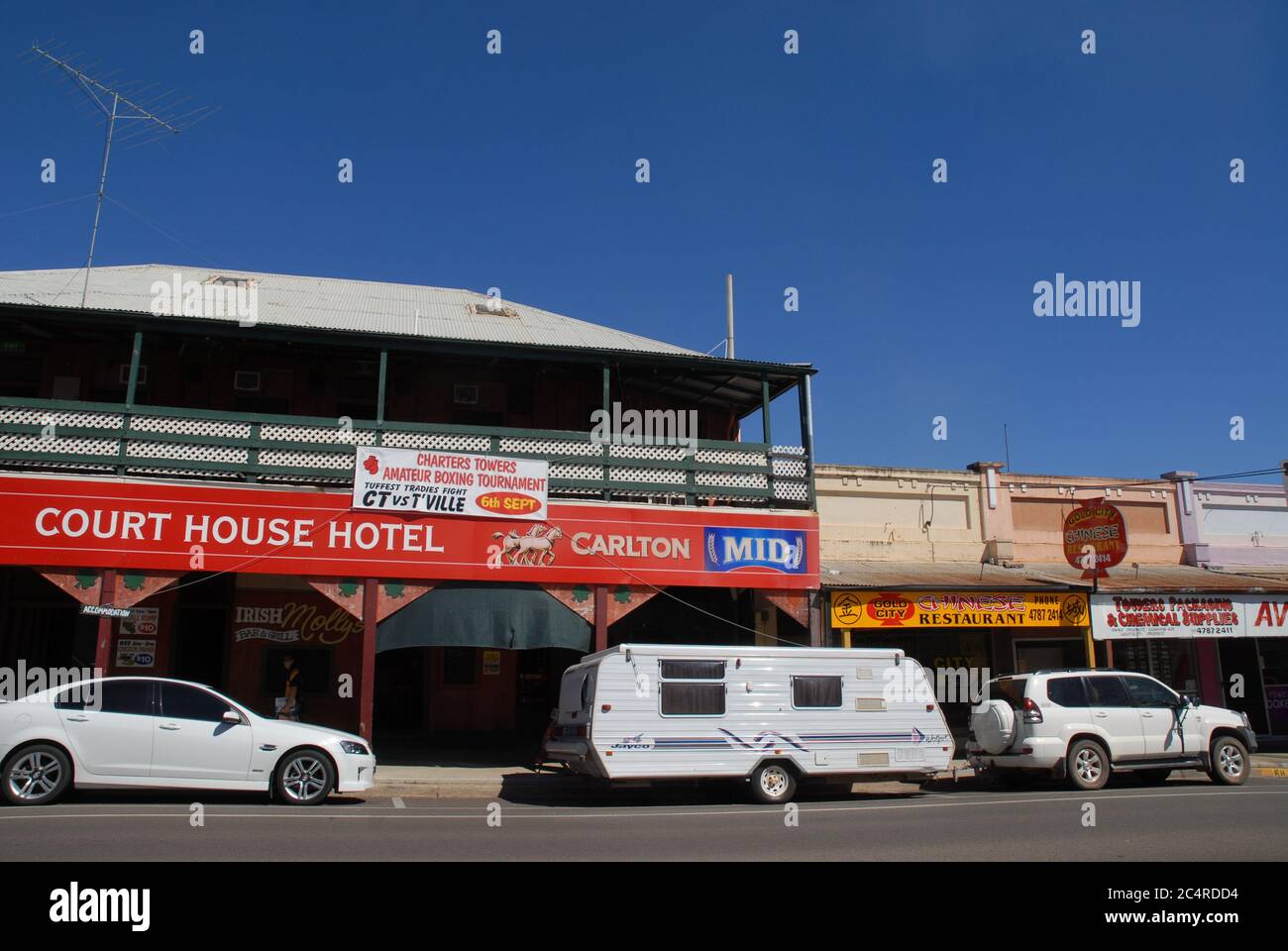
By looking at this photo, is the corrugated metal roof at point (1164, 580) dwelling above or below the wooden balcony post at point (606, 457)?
below

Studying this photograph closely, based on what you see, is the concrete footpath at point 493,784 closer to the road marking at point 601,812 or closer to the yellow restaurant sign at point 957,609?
the road marking at point 601,812

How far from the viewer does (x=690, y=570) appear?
17.7 m

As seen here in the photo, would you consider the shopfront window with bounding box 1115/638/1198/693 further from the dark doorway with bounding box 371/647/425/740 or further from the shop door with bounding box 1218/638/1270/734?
the dark doorway with bounding box 371/647/425/740

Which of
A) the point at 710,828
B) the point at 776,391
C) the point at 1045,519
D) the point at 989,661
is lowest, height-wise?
the point at 710,828

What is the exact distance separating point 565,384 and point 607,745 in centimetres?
992

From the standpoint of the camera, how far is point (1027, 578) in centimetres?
2061

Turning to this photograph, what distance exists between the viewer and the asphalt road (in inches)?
343

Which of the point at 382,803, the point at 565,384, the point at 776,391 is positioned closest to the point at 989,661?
the point at 776,391

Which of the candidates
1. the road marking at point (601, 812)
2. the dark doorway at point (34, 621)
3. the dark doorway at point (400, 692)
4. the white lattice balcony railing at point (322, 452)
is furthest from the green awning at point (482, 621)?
the dark doorway at point (34, 621)

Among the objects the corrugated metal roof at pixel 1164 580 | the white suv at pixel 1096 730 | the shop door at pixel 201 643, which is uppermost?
the corrugated metal roof at pixel 1164 580

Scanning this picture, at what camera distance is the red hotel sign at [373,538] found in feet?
50.5

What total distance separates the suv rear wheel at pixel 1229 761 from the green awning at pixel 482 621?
402 inches
